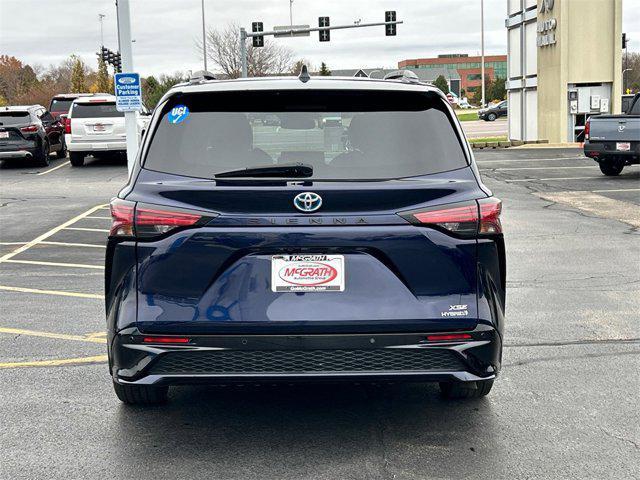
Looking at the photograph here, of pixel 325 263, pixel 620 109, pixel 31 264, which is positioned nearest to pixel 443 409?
pixel 325 263

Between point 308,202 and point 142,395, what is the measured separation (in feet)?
5.68

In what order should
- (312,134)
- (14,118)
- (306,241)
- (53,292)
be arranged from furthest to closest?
(14,118)
(53,292)
(312,134)
(306,241)

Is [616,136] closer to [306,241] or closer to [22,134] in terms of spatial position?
[22,134]

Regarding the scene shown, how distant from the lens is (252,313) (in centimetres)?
429

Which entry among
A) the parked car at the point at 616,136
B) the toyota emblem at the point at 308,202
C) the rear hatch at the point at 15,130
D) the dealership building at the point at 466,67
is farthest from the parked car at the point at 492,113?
the dealership building at the point at 466,67

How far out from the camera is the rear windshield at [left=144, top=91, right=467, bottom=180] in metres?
4.52

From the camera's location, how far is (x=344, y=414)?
5.25 meters

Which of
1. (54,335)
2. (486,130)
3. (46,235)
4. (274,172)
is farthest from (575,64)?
(274,172)

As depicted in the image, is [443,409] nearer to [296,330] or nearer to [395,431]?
[395,431]

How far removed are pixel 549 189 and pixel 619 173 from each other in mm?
3347

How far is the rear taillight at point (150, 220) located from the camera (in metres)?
4.35

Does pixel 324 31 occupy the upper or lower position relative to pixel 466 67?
lower

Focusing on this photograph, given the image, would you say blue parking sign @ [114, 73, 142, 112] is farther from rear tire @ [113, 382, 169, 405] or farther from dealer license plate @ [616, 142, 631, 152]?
rear tire @ [113, 382, 169, 405]

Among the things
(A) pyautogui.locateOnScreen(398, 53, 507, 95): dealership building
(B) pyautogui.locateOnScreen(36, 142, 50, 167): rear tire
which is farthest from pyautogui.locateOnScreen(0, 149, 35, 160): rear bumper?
(A) pyautogui.locateOnScreen(398, 53, 507, 95): dealership building
